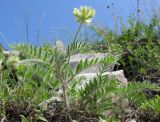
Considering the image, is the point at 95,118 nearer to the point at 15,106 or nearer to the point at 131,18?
the point at 15,106

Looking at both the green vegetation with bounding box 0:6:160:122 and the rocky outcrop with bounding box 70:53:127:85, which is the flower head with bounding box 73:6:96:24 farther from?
the rocky outcrop with bounding box 70:53:127:85

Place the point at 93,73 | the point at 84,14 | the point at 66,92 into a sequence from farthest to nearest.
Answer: the point at 93,73 → the point at 66,92 → the point at 84,14

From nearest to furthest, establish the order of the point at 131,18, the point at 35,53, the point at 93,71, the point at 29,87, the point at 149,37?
the point at 35,53, the point at 29,87, the point at 93,71, the point at 149,37, the point at 131,18

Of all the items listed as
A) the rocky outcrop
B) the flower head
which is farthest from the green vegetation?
the rocky outcrop

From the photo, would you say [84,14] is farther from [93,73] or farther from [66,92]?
[93,73]

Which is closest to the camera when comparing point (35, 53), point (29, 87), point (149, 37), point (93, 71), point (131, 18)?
point (35, 53)

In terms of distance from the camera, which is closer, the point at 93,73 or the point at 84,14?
the point at 84,14

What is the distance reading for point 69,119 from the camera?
2.36 metres

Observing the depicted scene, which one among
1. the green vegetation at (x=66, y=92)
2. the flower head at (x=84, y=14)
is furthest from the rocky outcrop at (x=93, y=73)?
the flower head at (x=84, y=14)

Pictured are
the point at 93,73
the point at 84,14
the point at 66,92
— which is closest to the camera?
the point at 84,14

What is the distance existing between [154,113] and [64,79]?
62cm

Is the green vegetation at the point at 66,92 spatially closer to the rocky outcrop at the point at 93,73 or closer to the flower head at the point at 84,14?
the flower head at the point at 84,14

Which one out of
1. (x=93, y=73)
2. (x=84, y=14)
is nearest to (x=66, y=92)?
(x=84, y=14)

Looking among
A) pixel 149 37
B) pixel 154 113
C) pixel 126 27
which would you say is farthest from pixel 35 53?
pixel 126 27
